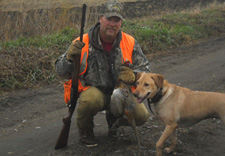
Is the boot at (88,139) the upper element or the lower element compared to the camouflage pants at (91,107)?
lower

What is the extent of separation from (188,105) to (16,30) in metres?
7.41

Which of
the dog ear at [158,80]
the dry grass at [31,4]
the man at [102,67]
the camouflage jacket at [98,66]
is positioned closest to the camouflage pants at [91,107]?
the man at [102,67]

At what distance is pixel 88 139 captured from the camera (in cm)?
467

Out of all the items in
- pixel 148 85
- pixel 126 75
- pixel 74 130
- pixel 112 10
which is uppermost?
pixel 112 10

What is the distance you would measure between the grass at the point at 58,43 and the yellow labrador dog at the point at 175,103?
14.1 feet

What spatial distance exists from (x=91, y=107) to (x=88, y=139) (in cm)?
56

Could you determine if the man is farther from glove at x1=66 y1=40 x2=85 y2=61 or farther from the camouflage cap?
glove at x1=66 y1=40 x2=85 y2=61

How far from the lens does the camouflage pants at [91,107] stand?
443cm

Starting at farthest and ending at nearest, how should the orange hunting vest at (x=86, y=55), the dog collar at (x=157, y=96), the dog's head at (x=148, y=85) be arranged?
1. the orange hunting vest at (x=86, y=55)
2. the dog collar at (x=157, y=96)
3. the dog's head at (x=148, y=85)

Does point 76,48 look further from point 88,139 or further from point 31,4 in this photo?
point 31,4

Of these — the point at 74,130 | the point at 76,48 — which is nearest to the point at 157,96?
the point at 76,48

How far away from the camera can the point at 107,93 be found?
15.6 feet

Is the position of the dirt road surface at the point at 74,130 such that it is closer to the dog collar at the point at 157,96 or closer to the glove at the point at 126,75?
the dog collar at the point at 157,96

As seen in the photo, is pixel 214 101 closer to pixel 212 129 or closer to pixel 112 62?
pixel 212 129
